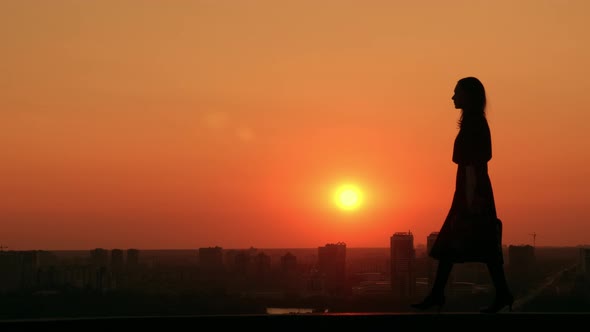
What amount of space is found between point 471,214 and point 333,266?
346 ft

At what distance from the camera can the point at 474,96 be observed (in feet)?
48.9

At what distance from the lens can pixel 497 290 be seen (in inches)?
573

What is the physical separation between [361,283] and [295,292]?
10.7 metres

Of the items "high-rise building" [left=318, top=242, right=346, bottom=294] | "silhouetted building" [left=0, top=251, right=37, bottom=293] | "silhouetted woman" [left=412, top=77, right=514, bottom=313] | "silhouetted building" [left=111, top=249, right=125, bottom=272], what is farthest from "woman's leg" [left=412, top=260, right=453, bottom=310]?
"silhouetted building" [left=111, top=249, right=125, bottom=272]

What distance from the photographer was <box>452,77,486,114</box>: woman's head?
14906mm

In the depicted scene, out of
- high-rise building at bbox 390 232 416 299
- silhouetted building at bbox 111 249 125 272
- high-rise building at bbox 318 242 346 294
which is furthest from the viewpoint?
silhouetted building at bbox 111 249 125 272

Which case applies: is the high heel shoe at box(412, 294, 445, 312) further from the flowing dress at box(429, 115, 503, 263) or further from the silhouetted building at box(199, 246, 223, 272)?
the silhouetted building at box(199, 246, 223, 272)

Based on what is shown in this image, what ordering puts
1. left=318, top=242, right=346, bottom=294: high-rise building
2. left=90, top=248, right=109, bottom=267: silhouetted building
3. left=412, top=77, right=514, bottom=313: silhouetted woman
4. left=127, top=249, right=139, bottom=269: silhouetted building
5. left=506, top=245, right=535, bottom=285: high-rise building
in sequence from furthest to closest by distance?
left=90, top=248, right=109, bottom=267: silhouetted building, left=127, top=249, right=139, bottom=269: silhouetted building, left=318, top=242, right=346, bottom=294: high-rise building, left=506, top=245, right=535, bottom=285: high-rise building, left=412, top=77, right=514, bottom=313: silhouetted woman

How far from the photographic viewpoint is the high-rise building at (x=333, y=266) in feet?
345

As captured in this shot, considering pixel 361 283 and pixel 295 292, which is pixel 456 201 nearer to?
pixel 361 283

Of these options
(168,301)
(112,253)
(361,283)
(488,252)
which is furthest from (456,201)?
(112,253)

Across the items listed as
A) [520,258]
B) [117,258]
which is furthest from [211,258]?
[520,258]

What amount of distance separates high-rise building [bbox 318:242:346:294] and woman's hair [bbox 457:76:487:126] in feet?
288

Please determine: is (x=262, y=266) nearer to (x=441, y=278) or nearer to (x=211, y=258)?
(x=211, y=258)
